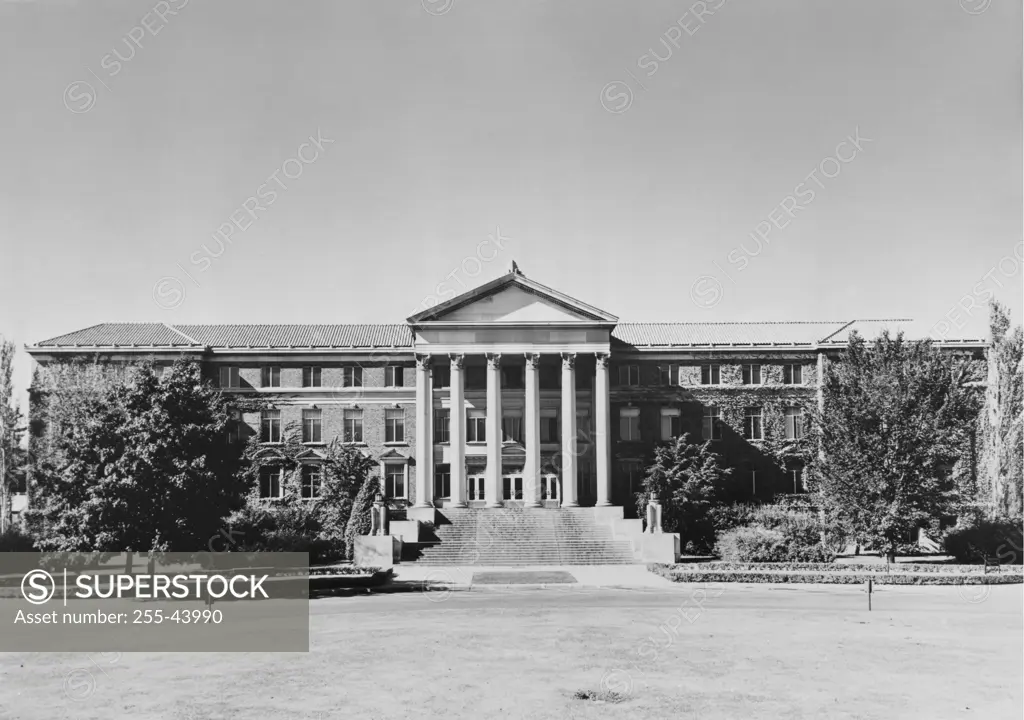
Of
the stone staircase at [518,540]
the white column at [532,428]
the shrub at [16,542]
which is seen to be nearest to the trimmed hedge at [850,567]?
the stone staircase at [518,540]

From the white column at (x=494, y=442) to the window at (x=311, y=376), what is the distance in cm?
1373

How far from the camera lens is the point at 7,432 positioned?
5472 cm

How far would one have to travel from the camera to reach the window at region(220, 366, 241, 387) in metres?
65.2

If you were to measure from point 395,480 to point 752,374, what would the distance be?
993 inches

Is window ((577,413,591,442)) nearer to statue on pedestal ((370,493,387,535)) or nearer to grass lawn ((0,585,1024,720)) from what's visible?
statue on pedestal ((370,493,387,535))

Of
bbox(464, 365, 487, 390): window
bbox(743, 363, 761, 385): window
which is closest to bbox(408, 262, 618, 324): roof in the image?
bbox(464, 365, 487, 390): window

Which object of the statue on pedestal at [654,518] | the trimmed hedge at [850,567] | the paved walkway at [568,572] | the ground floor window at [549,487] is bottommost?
the paved walkway at [568,572]

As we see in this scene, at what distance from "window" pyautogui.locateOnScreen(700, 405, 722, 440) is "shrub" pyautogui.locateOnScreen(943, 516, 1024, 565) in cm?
1923

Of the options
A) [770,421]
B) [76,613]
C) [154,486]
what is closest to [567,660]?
[76,613]

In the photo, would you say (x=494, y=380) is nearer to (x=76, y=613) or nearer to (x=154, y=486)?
(x=154, y=486)

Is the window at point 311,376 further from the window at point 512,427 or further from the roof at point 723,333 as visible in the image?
the roof at point 723,333

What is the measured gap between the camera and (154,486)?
3578cm

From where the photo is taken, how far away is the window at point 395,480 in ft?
211

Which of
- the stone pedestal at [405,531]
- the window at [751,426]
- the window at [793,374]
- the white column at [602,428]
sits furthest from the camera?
the window at [793,374]
